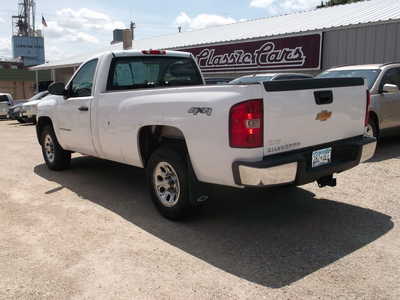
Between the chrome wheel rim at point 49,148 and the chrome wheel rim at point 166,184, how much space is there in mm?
3228

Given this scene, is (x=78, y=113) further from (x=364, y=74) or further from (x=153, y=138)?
(x=364, y=74)

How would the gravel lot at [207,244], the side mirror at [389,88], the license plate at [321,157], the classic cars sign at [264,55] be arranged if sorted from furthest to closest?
the classic cars sign at [264,55]
the side mirror at [389,88]
the license plate at [321,157]
the gravel lot at [207,244]

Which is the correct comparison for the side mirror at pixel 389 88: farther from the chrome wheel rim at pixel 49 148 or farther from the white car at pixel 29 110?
the white car at pixel 29 110

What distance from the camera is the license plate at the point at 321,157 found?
399 centimetres

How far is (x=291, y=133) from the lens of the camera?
12.4ft

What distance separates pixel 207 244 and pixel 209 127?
1.11 meters

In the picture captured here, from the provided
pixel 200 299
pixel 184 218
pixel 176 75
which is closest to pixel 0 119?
pixel 176 75

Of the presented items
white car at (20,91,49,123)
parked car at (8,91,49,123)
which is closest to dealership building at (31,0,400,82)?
parked car at (8,91,49,123)

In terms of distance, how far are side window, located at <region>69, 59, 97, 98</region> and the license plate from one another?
324 centimetres

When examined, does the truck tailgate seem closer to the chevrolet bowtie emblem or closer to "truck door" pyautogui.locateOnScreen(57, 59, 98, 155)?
the chevrolet bowtie emblem

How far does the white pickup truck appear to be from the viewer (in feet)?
11.7

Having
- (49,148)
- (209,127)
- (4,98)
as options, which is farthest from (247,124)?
(4,98)

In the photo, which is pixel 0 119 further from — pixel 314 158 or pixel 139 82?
pixel 314 158

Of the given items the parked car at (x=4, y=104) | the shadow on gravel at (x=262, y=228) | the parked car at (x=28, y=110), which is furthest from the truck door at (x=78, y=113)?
the parked car at (x=4, y=104)
